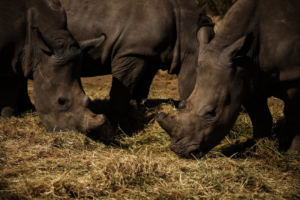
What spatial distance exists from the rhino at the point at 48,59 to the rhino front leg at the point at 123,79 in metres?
0.66

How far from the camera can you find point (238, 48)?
6492 mm

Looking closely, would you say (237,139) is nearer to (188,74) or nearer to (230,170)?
(188,74)

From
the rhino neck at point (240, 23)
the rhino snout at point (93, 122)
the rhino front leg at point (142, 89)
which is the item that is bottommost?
the rhino front leg at point (142, 89)

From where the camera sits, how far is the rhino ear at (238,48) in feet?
21.3

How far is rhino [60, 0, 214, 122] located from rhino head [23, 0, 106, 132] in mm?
832

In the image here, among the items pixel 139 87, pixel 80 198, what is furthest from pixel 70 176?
pixel 139 87

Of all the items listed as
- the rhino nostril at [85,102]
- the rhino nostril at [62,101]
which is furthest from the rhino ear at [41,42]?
the rhino nostril at [85,102]

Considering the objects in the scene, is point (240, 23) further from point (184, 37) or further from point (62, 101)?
point (62, 101)

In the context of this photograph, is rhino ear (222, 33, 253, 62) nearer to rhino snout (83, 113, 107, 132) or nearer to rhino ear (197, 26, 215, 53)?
rhino ear (197, 26, 215, 53)

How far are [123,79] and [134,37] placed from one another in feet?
2.23

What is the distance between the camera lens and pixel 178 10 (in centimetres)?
859

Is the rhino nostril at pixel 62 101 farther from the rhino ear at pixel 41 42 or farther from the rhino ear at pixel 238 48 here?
the rhino ear at pixel 238 48

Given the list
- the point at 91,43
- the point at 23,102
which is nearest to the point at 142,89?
the point at 91,43

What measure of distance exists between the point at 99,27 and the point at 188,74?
159 centimetres
